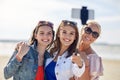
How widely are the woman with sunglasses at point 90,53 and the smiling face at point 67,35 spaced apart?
0.29 meters

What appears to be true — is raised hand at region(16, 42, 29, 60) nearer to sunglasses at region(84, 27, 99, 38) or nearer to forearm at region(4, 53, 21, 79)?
forearm at region(4, 53, 21, 79)

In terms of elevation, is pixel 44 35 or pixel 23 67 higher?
pixel 44 35

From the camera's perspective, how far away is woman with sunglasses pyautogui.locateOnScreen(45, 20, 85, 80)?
6727 millimetres

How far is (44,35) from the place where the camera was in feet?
22.6

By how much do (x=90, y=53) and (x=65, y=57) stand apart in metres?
0.45

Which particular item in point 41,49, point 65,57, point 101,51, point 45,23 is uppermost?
point 45,23

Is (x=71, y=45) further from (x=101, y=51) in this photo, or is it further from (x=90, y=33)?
(x=101, y=51)

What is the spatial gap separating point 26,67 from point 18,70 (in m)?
→ 0.13

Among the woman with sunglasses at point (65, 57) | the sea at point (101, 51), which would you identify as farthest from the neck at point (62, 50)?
the sea at point (101, 51)

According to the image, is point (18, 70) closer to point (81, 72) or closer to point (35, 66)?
point (35, 66)

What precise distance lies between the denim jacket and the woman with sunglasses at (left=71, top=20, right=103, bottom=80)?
2.35 feet

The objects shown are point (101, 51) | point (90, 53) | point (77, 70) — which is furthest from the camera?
point (101, 51)

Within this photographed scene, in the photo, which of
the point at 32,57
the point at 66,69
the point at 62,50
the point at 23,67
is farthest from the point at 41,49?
the point at 66,69

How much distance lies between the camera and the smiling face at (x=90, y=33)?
725cm
